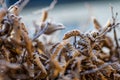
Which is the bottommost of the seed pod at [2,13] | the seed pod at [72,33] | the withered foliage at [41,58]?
the withered foliage at [41,58]

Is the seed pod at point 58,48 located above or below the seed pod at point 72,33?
below

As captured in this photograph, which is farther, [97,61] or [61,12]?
[61,12]

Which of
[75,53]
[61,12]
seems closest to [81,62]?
[75,53]

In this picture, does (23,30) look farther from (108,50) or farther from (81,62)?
(108,50)

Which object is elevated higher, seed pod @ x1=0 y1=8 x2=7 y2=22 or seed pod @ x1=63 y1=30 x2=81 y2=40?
seed pod @ x1=0 y1=8 x2=7 y2=22

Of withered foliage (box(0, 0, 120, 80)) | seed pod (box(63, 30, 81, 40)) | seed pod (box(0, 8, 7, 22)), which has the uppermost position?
seed pod (box(0, 8, 7, 22))

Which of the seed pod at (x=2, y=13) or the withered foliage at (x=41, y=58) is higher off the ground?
the seed pod at (x=2, y=13)

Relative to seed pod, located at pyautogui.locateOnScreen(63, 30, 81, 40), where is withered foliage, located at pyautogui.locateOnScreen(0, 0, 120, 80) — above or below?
below

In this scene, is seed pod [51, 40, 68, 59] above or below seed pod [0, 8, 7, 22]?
below

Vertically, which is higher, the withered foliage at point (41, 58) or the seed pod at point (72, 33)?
the seed pod at point (72, 33)

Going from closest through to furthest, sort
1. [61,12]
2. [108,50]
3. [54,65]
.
Result: [54,65]
[108,50]
[61,12]

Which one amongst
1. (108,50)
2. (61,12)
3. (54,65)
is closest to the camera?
(54,65)
